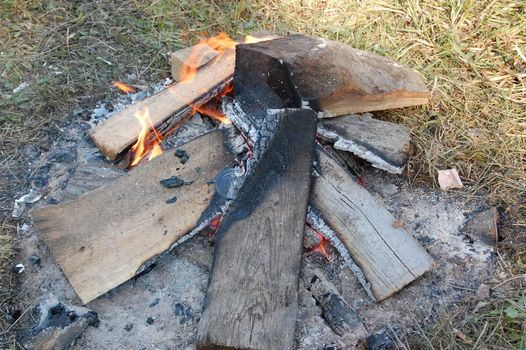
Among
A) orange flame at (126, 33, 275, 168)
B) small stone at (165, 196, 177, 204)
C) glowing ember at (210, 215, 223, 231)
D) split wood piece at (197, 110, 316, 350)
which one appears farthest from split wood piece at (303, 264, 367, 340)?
orange flame at (126, 33, 275, 168)

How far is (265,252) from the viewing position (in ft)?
7.68

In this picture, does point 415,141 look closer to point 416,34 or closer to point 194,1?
point 416,34

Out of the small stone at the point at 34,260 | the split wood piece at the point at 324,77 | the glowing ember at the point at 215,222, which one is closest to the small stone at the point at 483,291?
the split wood piece at the point at 324,77

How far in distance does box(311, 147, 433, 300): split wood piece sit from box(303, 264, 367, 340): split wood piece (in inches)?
6.4

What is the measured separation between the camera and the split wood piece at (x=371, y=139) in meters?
2.70

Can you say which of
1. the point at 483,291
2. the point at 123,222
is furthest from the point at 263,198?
the point at 483,291

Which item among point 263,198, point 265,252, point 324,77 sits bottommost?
point 265,252

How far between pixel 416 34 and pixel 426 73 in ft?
1.32

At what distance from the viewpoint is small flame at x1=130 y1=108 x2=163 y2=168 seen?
287 centimetres

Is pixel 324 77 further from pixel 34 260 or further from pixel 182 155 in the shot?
pixel 34 260

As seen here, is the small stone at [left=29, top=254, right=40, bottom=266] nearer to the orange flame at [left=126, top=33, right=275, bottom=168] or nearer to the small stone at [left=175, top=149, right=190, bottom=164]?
the orange flame at [left=126, top=33, right=275, bottom=168]

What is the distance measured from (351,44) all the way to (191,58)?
1167mm

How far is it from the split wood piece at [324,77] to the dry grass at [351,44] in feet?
0.75

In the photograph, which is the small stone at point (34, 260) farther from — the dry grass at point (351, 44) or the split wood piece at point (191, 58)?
the split wood piece at point (191, 58)
